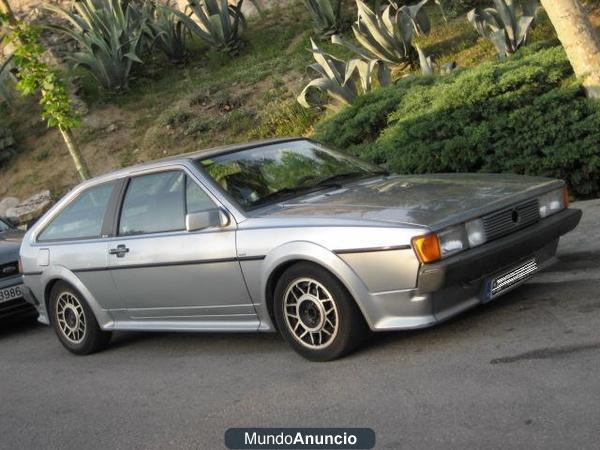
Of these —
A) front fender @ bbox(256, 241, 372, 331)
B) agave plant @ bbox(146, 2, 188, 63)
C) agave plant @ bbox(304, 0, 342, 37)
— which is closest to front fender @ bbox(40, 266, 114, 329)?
front fender @ bbox(256, 241, 372, 331)

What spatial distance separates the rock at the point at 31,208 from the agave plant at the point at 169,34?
5202mm

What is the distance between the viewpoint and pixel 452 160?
8953 mm

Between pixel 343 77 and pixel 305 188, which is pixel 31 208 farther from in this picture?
pixel 305 188

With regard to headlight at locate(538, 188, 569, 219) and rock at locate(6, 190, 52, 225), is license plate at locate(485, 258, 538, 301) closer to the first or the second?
headlight at locate(538, 188, 569, 219)

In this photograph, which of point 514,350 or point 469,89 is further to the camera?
point 469,89

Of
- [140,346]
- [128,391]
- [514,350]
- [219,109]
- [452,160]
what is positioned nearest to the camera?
[514,350]

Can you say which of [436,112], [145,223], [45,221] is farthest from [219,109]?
[145,223]

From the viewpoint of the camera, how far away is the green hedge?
827 cm

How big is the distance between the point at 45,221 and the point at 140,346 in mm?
1405

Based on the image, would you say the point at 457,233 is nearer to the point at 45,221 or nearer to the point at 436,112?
the point at 45,221

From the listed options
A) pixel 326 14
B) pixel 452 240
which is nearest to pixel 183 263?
pixel 452 240

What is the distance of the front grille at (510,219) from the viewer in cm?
481

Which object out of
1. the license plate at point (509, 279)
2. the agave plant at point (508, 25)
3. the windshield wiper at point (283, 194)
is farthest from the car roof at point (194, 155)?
the agave plant at point (508, 25)

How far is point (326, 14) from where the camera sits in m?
18.0
